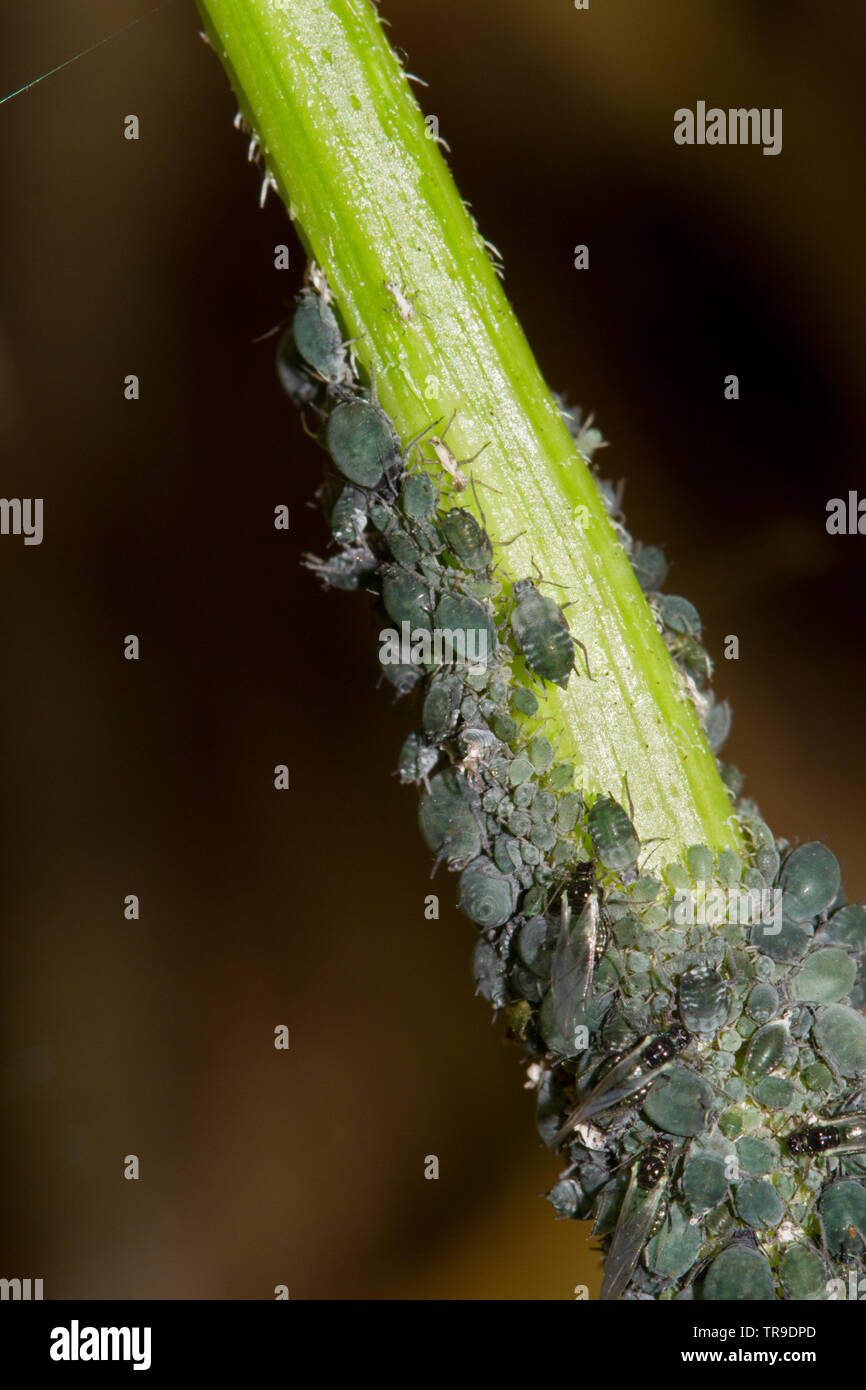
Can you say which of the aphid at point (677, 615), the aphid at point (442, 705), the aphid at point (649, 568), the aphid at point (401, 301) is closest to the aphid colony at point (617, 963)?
the aphid at point (442, 705)

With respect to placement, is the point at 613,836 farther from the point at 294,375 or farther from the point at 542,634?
the point at 294,375

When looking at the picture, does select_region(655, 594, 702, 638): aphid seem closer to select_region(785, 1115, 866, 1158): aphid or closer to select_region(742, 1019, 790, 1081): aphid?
select_region(742, 1019, 790, 1081): aphid

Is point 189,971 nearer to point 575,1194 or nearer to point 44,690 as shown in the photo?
point 44,690

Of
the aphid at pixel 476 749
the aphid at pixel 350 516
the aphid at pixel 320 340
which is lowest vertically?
the aphid at pixel 476 749

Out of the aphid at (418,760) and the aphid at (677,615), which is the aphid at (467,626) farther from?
the aphid at (677,615)

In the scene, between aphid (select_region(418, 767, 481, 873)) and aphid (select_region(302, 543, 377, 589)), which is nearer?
aphid (select_region(418, 767, 481, 873))

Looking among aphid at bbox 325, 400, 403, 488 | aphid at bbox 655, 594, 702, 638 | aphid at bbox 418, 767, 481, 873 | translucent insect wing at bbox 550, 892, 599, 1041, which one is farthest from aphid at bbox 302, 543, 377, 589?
translucent insect wing at bbox 550, 892, 599, 1041

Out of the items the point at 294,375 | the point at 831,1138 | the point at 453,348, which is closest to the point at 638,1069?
the point at 831,1138
